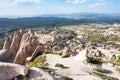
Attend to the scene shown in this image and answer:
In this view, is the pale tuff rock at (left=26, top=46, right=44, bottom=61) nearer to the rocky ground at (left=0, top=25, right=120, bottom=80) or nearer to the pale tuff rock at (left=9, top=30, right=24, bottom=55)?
the rocky ground at (left=0, top=25, right=120, bottom=80)

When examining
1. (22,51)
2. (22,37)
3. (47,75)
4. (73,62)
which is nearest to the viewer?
(47,75)

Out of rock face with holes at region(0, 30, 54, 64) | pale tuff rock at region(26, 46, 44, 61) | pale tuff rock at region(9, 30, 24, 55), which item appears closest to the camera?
pale tuff rock at region(26, 46, 44, 61)

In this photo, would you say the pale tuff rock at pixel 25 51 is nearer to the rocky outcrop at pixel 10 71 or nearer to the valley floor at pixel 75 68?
the valley floor at pixel 75 68

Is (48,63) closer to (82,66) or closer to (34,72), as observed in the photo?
(82,66)

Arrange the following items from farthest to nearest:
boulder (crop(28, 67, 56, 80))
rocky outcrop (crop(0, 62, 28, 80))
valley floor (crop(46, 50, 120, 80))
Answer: valley floor (crop(46, 50, 120, 80)), rocky outcrop (crop(0, 62, 28, 80)), boulder (crop(28, 67, 56, 80))

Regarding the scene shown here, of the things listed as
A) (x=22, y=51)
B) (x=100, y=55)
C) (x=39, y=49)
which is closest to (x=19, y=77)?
(x=39, y=49)

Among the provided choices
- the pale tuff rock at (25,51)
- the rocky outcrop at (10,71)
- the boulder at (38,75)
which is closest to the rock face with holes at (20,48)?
the pale tuff rock at (25,51)

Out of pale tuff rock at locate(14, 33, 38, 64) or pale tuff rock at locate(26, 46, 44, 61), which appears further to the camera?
pale tuff rock at locate(14, 33, 38, 64)

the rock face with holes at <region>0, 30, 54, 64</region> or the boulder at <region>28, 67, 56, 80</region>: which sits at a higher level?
the boulder at <region>28, 67, 56, 80</region>

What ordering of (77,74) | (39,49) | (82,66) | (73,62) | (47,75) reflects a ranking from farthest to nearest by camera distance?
1. (39,49)
2. (73,62)
3. (82,66)
4. (77,74)
5. (47,75)

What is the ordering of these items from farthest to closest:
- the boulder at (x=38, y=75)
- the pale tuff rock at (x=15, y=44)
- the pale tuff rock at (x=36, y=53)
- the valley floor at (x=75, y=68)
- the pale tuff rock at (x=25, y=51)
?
the pale tuff rock at (x=15, y=44)
the pale tuff rock at (x=25, y=51)
the pale tuff rock at (x=36, y=53)
the valley floor at (x=75, y=68)
the boulder at (x=38, y=75)

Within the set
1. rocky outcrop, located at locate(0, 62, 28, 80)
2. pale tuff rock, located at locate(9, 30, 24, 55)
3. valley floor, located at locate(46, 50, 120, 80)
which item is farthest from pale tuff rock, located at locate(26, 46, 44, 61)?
rocky outcrop, located at locate(0, 62, 28, 80)
